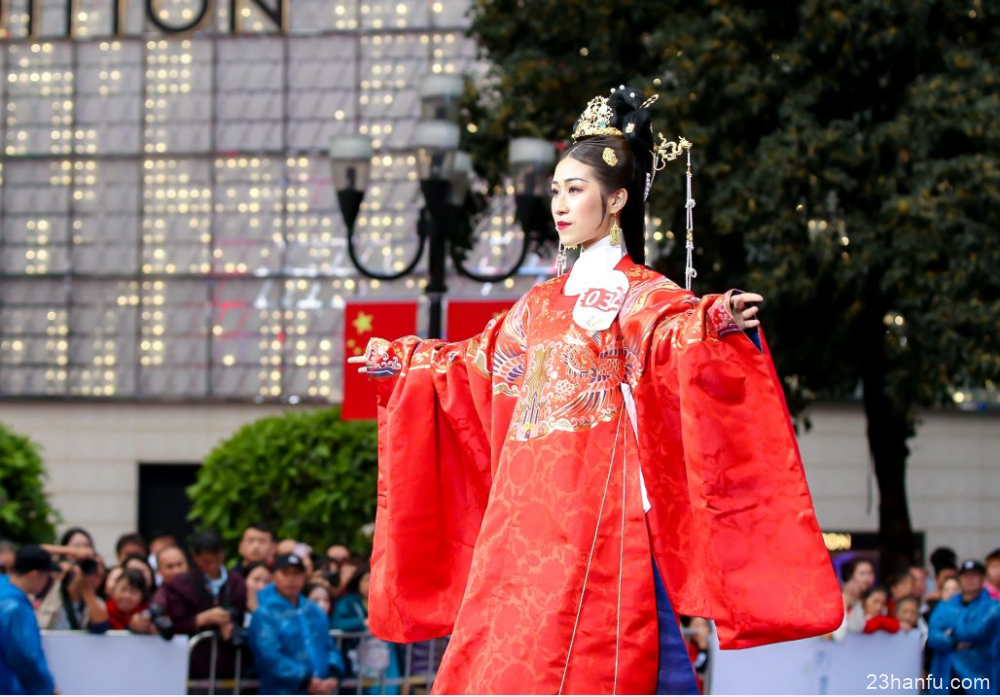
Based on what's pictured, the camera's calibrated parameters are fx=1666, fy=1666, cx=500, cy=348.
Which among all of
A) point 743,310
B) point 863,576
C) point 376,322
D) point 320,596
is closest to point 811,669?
point 863,576

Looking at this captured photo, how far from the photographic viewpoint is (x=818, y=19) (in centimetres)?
1139

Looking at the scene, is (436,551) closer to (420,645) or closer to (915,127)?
(420,645)

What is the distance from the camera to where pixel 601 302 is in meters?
4.92

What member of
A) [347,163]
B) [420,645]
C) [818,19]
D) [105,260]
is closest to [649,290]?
[420,645]

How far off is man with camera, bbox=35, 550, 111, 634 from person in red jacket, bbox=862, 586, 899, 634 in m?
3.92

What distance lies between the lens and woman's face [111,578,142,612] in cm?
787

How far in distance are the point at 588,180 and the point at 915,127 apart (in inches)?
276

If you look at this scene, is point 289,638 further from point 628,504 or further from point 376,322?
point 628,504

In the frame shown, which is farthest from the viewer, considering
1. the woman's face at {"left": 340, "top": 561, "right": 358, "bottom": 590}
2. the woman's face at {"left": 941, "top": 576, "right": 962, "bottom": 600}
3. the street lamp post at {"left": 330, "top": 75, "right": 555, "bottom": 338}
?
the street lamp post at {"left": 330, "top": 75, "right": 555, "bottom": 338}

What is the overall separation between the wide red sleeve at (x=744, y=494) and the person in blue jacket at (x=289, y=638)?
3602 millimetres

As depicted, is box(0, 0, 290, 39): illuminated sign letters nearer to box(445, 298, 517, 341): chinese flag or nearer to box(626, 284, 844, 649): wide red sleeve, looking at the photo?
box(445, 298, 517, 341): chinese flag

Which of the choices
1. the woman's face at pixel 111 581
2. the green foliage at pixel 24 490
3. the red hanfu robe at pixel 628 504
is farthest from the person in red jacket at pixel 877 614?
the green foliage at pixel 24 490

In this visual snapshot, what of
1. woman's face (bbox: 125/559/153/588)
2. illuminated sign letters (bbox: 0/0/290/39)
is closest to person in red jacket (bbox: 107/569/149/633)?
woman's face (bbox: 125/559/153/588)

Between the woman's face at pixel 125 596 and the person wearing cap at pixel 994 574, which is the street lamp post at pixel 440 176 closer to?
the woman's face at pixel 125 596
